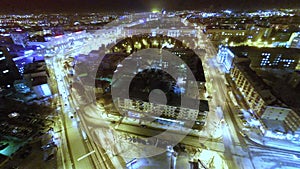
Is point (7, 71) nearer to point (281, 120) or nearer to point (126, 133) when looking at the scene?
point (126, 133)

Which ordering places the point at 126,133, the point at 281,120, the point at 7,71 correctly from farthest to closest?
1. the point at 7,71
2. the point at 281,120
3. the point at 126,133

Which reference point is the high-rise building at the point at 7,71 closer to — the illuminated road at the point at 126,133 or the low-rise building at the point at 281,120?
the illuminated road at the point at 126,133

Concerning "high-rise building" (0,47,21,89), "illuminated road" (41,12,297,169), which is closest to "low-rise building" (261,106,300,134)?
"illuminated road" (41,12,297,169)

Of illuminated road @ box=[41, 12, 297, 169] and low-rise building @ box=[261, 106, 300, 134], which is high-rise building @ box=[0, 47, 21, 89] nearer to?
illuminated road @ box=[41, 12, 297, 169]

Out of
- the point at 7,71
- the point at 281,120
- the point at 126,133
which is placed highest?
the point at 7,71

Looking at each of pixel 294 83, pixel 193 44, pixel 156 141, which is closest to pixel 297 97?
pixel 294 83

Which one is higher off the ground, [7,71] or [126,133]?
[7,71]

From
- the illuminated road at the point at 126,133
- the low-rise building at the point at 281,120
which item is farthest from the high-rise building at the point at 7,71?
the low-rise building at the point at 281,120

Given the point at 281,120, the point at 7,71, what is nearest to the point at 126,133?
the point at 281,120
